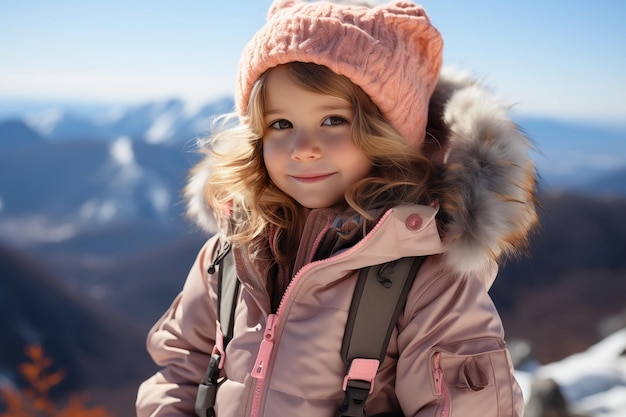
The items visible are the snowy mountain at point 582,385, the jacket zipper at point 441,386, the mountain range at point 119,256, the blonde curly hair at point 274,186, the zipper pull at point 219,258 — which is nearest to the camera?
the jacket zipper at point 441,386

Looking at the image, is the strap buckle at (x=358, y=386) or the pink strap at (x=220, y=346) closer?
the strap buckle at (x=358, y=386)

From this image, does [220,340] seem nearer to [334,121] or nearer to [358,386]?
[358,386]

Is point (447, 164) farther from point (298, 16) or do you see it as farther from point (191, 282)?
point (191, 282)

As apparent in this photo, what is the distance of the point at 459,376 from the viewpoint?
1.07 metres

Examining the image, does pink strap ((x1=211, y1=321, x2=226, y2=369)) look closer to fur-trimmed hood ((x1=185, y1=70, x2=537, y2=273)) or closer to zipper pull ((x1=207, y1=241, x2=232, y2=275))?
zipper pull ((x1=207, y1=241, x2=232, y2=275))

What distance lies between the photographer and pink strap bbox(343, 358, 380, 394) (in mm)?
1083

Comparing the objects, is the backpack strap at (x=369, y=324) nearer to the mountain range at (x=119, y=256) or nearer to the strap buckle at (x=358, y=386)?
the strap buckle at (x=358, y=386)

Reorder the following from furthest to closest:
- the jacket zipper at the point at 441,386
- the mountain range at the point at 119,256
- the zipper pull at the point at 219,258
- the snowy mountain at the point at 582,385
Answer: the mountain range at the point at 119,256 < the snowy mountain at the point at 582,385 < the zipper pull at the point at 219,258 < the jacket zipper at the point at 441,386

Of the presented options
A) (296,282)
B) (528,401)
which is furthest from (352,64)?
(528,401)

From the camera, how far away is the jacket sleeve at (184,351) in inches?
52.7

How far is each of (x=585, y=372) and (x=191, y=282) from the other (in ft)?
11.1

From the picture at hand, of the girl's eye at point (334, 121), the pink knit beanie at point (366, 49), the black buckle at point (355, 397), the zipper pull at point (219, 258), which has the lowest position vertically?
the black buckle at point (355, 397)

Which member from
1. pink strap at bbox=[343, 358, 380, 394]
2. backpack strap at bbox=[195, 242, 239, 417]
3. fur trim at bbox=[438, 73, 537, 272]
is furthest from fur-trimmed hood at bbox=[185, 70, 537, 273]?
backpack strap at bbox=[195, 242, 239, 417]

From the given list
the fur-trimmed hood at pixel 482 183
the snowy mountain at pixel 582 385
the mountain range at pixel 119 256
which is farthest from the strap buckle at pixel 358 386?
the mountain range at pixel 119 256
